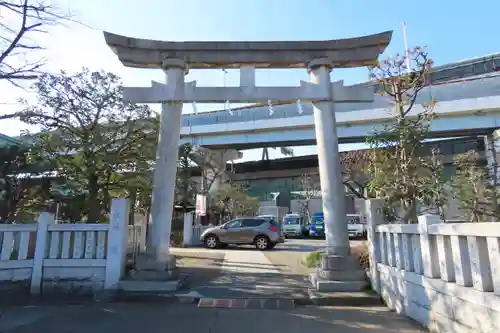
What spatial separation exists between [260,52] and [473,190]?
12.6 meters

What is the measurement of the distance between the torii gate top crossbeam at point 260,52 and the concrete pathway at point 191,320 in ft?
17.4

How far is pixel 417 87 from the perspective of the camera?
365 inches

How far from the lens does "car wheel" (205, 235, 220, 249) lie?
18.2 m

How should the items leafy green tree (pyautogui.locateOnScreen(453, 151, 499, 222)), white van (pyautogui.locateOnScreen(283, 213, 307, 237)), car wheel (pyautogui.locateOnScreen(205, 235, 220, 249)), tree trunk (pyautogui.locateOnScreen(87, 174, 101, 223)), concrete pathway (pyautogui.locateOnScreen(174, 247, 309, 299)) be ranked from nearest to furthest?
1. concrete pathway (pyautogui.locateOnScreen(174, 247, 309, 299))
2. tree trunk (pyautogui.locateOnScreen(87, 174, 101, 223))
3. leafy green tree (pyautogui.locateOnScreen(453, 151, 499, 222))
4. car wheel (pyautogui.locateOnScreen(205, 235, 220, 249))
5. white van (pyautogui.locateOnScreen(283, 213, 307, 237))

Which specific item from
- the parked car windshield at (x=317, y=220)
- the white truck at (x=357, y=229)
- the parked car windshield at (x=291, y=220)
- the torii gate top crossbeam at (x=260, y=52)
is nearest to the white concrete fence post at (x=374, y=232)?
the torii gate top crossbeam at (x=260, y=52)

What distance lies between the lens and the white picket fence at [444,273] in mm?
3625

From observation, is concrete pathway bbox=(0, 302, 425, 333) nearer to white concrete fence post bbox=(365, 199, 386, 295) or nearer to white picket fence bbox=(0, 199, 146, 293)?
white picket fence bbox=(0, 199, 146, 293)

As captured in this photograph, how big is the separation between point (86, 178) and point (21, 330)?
5.42m

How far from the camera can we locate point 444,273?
14.6 feet

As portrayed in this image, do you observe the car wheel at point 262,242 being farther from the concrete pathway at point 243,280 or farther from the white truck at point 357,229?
the white truck at point 357,229

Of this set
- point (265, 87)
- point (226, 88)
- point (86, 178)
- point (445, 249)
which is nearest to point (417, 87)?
point (265, 87)

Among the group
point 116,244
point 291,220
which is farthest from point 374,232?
point 291,220

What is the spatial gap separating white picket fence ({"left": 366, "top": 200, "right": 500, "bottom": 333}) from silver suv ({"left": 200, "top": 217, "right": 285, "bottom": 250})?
440 inches

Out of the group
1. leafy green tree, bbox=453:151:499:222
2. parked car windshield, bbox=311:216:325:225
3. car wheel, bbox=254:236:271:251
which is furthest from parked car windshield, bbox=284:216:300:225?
leafy green tree, bbox=453:151:499:222
